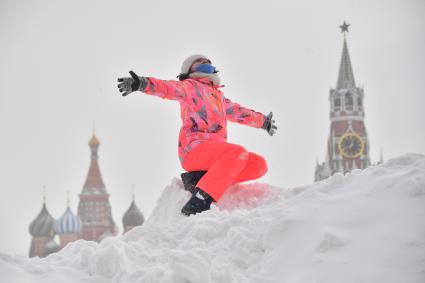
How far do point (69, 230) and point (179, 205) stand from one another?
58.1m

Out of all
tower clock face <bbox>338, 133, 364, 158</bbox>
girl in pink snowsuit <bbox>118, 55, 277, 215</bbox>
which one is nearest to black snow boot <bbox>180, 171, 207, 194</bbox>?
girl in pink snowsuit <bbox>118, 55, 277, 215</bbox>

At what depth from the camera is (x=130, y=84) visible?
4680 millimetres

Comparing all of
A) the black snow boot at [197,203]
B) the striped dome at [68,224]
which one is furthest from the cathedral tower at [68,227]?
the black snow boot at [197,203]

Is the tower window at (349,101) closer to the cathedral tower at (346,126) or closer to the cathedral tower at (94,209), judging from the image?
the cathedral tower at (346,126)

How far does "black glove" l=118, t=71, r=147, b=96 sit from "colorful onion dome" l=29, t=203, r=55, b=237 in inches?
2288

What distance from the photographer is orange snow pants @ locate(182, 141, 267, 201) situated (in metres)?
4.73

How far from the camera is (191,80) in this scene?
5.19 meters

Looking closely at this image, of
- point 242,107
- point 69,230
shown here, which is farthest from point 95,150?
point 242,107

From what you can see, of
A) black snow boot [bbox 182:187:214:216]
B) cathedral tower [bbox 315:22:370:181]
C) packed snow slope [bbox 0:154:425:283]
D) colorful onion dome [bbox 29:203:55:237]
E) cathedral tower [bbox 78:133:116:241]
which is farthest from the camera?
cathedral tower [bbox 78:133:116:241]

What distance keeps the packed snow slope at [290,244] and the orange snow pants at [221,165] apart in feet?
1.79

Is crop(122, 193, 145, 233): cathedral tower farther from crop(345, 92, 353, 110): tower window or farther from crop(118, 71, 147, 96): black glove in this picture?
crop(118, 71, 147, 96): black glove

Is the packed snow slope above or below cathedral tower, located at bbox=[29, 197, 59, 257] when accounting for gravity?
below

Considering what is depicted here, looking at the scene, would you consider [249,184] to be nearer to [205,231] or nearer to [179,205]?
[179,205]

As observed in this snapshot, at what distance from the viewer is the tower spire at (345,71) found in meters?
54.2
